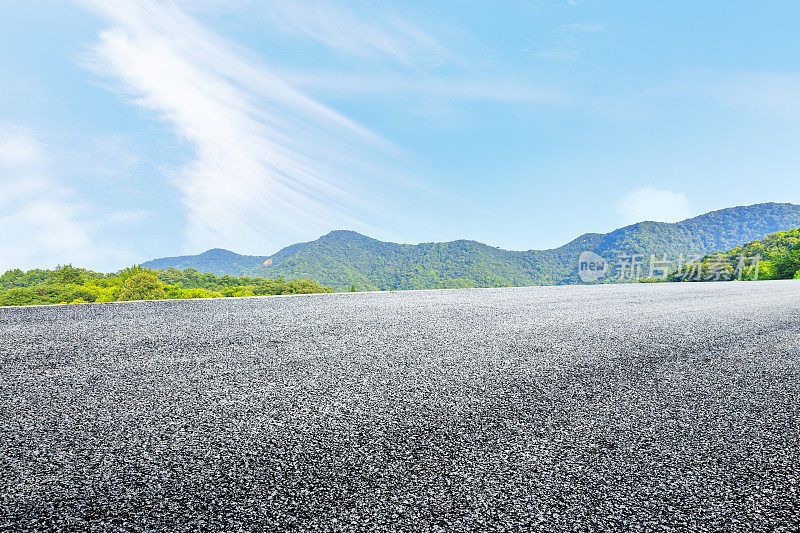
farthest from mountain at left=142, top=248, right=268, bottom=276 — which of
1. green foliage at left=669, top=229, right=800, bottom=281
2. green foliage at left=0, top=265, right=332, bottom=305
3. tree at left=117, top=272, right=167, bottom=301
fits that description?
green foliage at left=669, top=229, right=800, bottom=281

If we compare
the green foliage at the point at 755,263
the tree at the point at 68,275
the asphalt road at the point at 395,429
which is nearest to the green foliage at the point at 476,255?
the green foliage at the point at 755,263

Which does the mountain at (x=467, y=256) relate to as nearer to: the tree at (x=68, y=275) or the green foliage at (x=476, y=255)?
the green foliage at (x=476, y=255)

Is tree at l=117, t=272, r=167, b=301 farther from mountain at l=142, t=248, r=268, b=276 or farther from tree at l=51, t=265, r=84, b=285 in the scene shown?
mountain at l=142, t=248, r=268, b=276

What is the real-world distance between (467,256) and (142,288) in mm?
39099

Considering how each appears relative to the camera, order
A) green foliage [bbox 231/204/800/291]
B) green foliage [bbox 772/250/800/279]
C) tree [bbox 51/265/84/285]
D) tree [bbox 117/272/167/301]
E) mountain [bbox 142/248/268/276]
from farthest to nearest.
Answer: mountain [bbox 142/248/268/276] < green foliage [bbox 231/204/800/291] < green foliage [bbox 772/250/800/279] < tree [bbox 51/265/84/285] < tree [bbox 117/272/167/301]

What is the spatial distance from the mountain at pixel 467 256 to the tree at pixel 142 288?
24.4 metres

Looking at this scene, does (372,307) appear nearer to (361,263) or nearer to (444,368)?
(444,368)

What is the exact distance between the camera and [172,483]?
4.13ft

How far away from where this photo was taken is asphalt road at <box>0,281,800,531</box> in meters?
1.15

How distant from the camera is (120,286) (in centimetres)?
1370

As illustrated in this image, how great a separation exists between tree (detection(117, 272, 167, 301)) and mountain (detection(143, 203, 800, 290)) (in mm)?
24351

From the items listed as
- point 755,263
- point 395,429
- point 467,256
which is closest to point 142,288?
point 395,429

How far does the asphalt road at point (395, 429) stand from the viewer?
1154 millimetres

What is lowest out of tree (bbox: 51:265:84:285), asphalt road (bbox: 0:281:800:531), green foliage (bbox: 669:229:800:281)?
asphalt road (bbox: 0:281:800:531)
